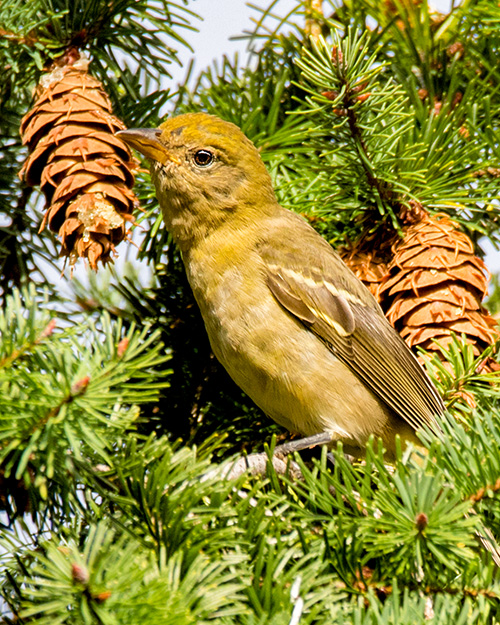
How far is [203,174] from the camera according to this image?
3.63 metres

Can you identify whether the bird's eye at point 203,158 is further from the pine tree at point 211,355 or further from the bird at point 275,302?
the pine tree at point 211,355

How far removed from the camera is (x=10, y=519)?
2293 millimetres

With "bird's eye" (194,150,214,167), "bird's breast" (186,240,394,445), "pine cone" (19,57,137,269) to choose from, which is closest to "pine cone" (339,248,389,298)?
"bird's breast" (186,240,394,445)

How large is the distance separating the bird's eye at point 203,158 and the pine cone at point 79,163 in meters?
0.51

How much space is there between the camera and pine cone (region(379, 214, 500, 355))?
3.14 metres

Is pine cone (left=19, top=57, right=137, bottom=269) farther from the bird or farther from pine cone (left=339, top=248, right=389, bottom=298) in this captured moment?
pine cone (left=339, top=248, right=389, bottom=298)

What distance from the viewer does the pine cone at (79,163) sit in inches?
110

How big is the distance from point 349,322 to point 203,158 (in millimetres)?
1075

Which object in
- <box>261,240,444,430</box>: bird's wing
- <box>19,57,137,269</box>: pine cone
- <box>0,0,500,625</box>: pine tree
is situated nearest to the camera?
<box>0,0,500,625</box>: pine tree

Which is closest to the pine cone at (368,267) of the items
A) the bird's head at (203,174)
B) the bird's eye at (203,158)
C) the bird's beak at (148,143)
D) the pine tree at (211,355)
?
the pine tree at (211,355)

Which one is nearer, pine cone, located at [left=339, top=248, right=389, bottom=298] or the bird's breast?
the bird's breast

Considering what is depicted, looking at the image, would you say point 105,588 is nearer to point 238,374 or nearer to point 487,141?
point 238,374

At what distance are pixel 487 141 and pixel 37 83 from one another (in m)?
1.97

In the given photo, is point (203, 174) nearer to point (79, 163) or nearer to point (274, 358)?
point (79, 163)
